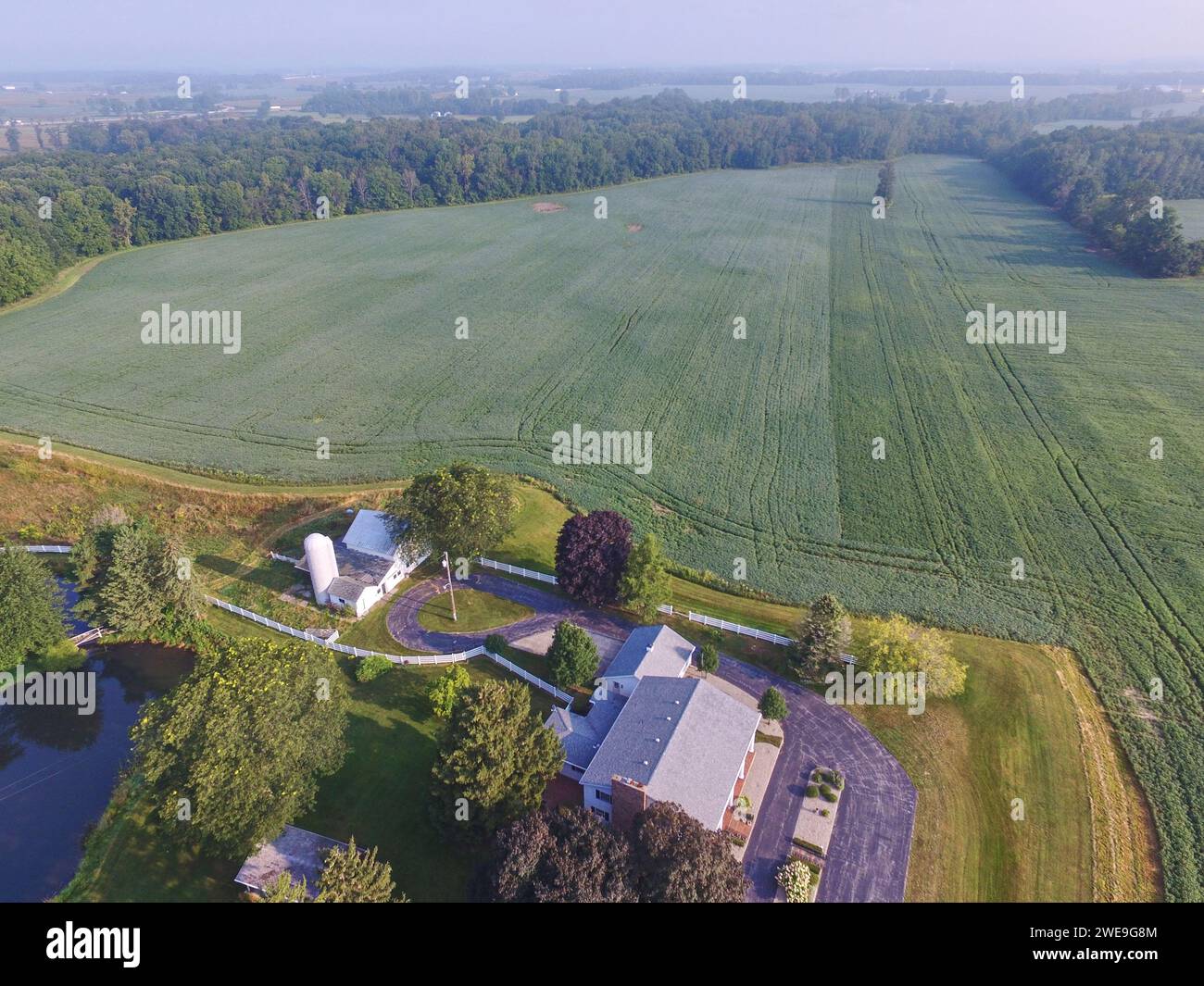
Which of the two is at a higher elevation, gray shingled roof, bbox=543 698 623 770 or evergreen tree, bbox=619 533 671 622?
evergreen tree, bbox=619 533 671 622

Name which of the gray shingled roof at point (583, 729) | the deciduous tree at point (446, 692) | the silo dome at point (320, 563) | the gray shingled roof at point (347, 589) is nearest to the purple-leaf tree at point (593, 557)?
the gray shingled roof at point (583, 729)

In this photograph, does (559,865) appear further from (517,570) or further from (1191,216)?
(1191,216)

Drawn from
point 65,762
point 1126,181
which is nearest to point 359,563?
point 65,762

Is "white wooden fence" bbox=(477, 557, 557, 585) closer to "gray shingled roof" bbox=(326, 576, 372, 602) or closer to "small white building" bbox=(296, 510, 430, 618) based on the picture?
"small white building" bbox=(296, 510, 430, 618)

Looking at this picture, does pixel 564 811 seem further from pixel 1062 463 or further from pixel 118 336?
pixel 118 336

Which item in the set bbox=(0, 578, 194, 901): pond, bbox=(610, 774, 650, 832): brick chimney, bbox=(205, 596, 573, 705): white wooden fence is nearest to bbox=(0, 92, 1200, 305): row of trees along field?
bbox=(0, 578, 194, 901): pond

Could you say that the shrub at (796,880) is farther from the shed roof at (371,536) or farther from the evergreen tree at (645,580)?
the shed roof at (371,536)
